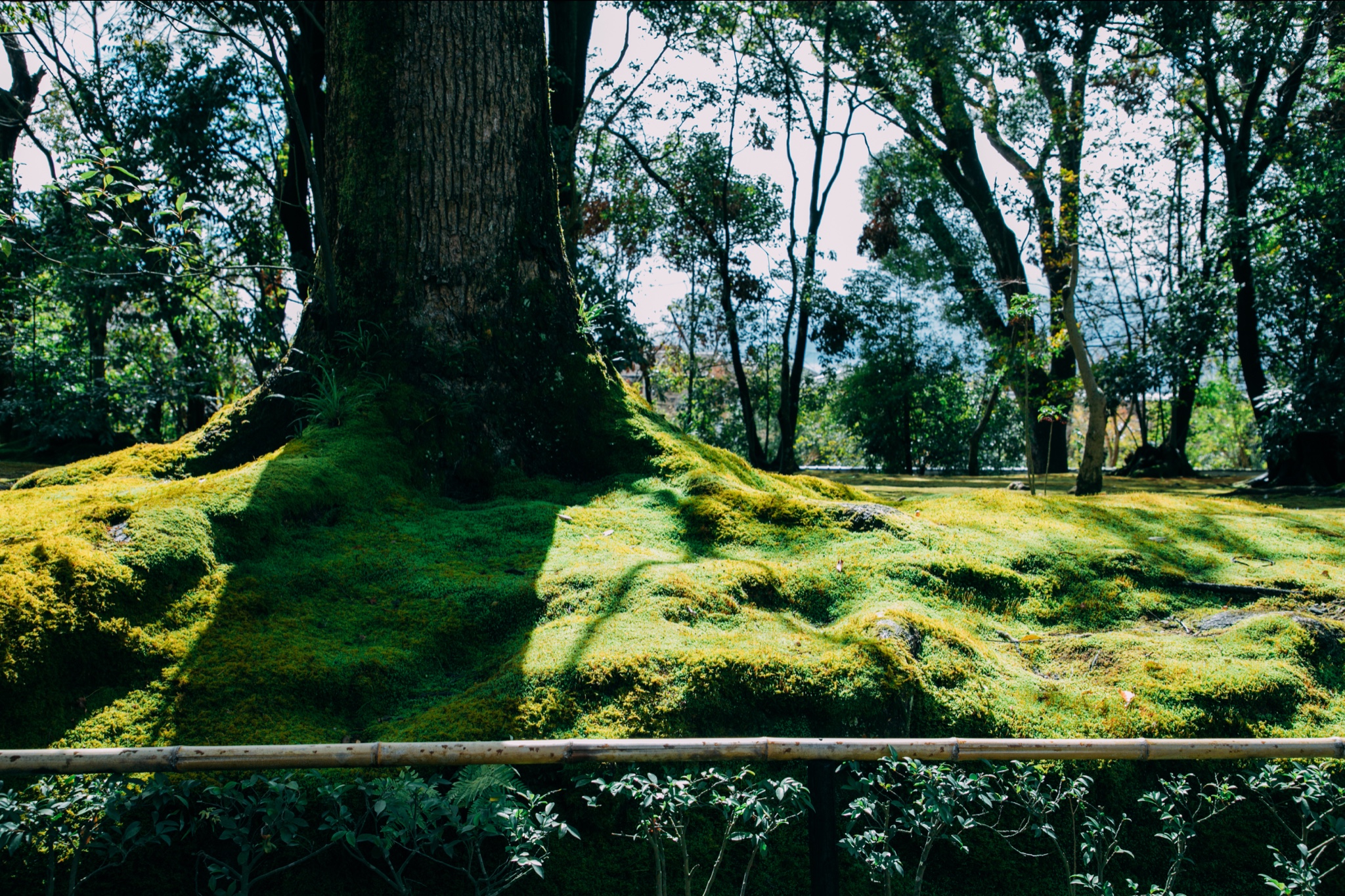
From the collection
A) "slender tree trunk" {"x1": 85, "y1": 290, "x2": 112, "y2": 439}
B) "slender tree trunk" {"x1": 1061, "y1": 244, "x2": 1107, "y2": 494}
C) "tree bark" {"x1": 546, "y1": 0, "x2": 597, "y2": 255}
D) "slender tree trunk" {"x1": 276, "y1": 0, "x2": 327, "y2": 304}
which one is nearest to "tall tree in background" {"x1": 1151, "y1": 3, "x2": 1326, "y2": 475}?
"slender tree trunk" {"x1": 1061, "y1": 244, "x2": 1107, "y2": 494}

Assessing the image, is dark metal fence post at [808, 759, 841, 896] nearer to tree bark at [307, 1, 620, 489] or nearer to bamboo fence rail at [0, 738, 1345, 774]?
bamboo fence rail at [0, 738, 1345, 774]

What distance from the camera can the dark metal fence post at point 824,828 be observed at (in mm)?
1935

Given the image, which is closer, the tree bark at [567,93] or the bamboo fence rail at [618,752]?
the bamboo fence rail at [618,752]

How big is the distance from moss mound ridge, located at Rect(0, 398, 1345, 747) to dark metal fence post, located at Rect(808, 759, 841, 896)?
30 centimetres

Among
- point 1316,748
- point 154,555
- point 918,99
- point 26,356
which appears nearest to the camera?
point 1316,748

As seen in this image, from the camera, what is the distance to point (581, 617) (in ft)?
8.46

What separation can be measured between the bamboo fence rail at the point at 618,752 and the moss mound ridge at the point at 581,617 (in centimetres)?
26

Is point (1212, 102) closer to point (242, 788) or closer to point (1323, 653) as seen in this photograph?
point (1323, 653)

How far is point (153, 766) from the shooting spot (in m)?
1.71

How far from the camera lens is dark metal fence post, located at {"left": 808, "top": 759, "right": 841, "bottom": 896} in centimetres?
193

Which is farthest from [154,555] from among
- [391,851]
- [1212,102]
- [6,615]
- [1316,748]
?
[1212,102]

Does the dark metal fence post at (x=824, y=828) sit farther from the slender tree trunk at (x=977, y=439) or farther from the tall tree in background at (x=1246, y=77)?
the slender tree trunk at (x=977, y=439)

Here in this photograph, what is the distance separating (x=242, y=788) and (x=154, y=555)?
36.5 inches

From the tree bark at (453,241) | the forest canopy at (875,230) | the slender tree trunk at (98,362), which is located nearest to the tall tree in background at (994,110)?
the forest canopy at (875,230)
